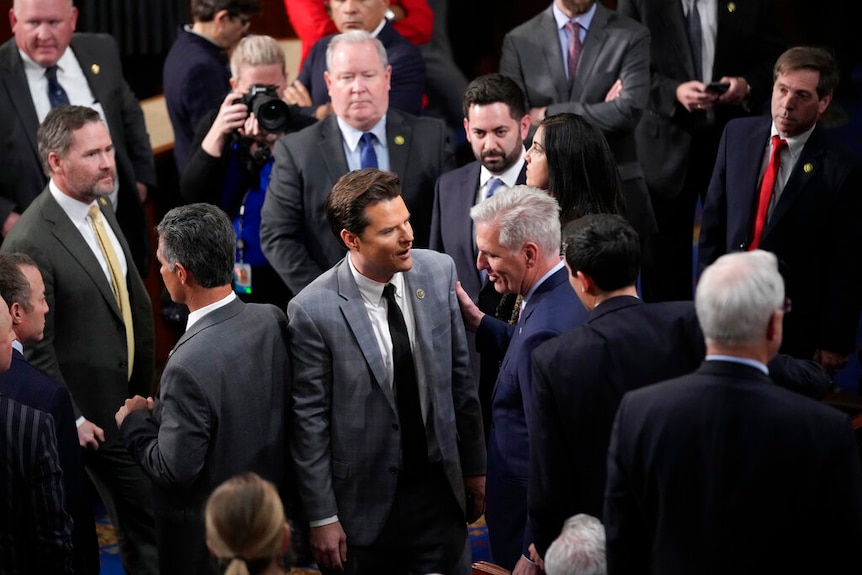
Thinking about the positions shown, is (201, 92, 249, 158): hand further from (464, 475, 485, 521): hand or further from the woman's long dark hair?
(464, 475, 485, 521): hand

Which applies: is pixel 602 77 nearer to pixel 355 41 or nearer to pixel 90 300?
pixel 355 41

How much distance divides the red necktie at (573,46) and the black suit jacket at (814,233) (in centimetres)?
90

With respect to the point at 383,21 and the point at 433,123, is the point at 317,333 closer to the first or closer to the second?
the point at 433,123

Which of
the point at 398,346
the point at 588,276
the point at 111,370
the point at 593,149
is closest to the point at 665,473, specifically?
the point at 588,276

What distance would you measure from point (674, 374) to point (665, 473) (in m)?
0.47

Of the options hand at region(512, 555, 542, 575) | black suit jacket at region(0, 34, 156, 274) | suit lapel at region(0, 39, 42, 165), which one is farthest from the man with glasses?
hand at region(512, 555, 542, 575)

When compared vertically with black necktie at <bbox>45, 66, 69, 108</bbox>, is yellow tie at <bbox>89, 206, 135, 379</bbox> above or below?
below

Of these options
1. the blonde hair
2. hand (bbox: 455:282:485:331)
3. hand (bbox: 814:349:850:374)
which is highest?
hand (bbox: 455:282:485:331)

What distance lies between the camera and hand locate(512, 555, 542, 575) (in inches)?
123

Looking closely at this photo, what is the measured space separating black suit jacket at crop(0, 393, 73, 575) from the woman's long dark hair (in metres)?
1.69

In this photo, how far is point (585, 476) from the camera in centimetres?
296

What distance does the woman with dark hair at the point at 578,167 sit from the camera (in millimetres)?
3820

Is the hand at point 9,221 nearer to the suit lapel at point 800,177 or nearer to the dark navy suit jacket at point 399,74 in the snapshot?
the dark navy suit jacket at point 399,74

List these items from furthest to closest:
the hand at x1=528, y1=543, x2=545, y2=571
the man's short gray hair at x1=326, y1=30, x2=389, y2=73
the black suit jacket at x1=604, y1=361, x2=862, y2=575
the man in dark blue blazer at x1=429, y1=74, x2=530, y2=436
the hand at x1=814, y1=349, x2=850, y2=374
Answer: the man's short gray hair at x1=326, y1=30, x2=389, y2=73
the hand at x1=814, y1=349, x2=850, y2=374
the man in dark blue blazer at x1=429, y1=74, x2=530, y2=436
the hand at x1=528, y1=543, x2=545, y2=571
the black suit jacket at x1=604, y1=361, x2=862, y2=575
